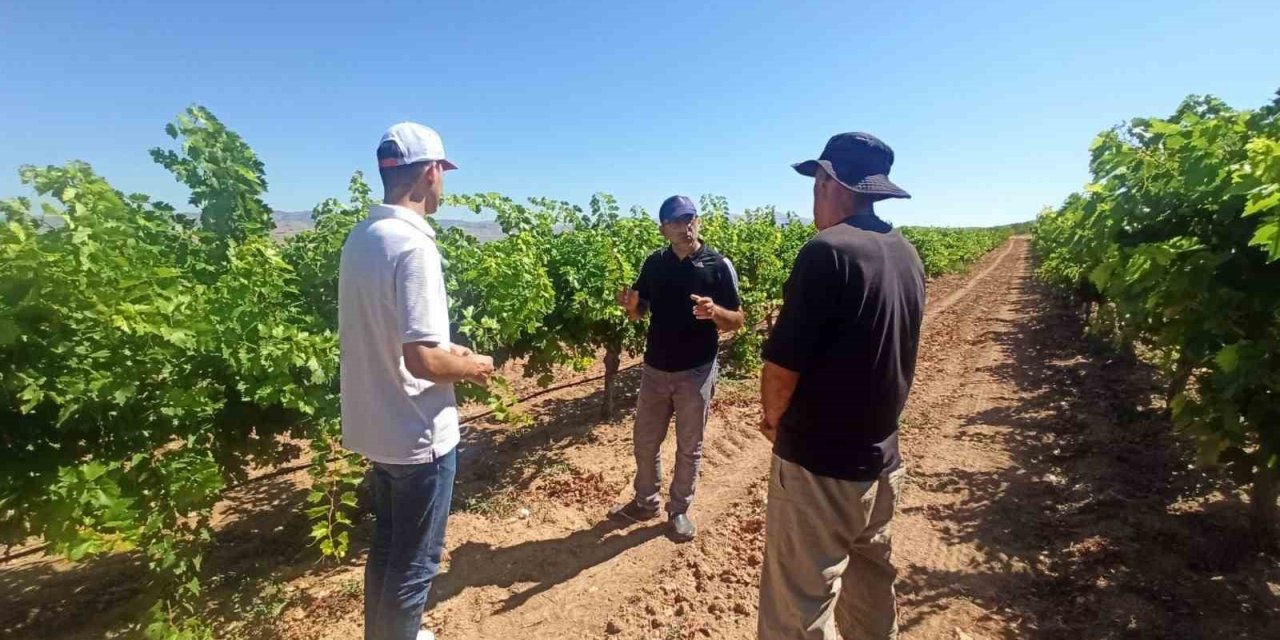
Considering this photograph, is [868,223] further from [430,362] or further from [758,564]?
[758,564]

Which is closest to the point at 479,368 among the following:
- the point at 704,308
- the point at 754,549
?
the point at 704,308

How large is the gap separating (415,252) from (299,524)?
3.61 meters

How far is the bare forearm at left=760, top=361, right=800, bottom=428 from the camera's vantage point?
2.10 metres

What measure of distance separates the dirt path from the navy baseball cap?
2206mm

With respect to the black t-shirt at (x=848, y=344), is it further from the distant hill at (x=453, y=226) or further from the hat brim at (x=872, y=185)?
the distant hill at (x=453, y=226)

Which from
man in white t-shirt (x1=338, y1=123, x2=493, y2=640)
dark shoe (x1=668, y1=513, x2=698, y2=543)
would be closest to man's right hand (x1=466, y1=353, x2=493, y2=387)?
man in white t-shirt (x1=338, y1=123, x2=493, y2=640)

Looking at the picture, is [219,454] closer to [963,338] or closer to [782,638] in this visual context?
[782,638]

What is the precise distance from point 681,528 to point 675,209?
2.17m

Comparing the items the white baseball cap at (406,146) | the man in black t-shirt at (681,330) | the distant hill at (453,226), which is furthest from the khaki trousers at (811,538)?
the distant hill at (453,226)

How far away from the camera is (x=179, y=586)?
316 cm

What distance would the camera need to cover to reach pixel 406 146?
219 cm

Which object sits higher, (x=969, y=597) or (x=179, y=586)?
(x=179, y=586)

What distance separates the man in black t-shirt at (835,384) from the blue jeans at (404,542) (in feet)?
4.22

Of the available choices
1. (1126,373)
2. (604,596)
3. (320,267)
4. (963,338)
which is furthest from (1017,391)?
(320,267)
